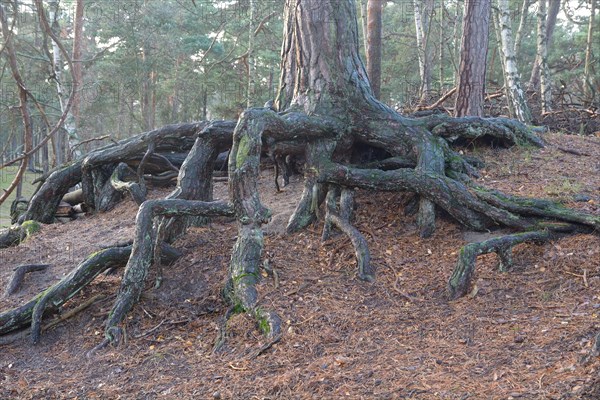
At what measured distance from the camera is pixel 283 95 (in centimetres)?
745

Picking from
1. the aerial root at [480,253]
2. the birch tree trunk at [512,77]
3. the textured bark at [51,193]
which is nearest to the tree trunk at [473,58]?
the birch tree trunk at [512,77]

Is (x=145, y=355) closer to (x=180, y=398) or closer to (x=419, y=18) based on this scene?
(x=180, y=398)

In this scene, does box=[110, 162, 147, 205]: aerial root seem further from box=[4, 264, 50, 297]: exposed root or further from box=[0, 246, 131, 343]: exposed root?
box=[0, 246, 131, 343]: exposed root

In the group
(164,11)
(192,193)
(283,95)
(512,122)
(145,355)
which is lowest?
(145,355)

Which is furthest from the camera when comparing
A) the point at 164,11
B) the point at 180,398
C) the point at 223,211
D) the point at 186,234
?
the point at 164,11

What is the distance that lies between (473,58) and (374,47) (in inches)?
115

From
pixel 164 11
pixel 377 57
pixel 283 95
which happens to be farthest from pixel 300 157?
→ pixel 164 11

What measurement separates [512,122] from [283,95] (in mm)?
3350

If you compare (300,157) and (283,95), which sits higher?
(283,95)

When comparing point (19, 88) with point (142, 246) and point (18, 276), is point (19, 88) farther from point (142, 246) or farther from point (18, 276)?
point (18, 276)

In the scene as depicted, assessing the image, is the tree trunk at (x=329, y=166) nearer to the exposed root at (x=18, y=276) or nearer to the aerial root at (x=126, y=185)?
the exposed root at (x=18, y=276)

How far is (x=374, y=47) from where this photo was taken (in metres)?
11.2

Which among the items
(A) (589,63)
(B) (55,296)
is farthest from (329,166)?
(A) (589,63)

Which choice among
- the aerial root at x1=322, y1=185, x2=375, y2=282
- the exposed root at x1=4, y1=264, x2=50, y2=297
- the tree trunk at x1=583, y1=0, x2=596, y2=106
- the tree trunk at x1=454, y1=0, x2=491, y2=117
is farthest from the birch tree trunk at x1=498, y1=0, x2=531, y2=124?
the exposed root at x1=4, y1=264, x2=50, y2=297
